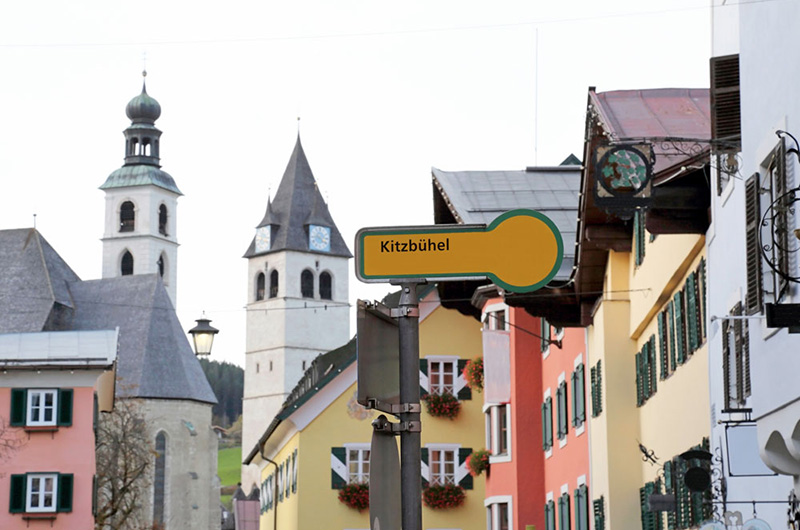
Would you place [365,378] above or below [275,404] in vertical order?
below

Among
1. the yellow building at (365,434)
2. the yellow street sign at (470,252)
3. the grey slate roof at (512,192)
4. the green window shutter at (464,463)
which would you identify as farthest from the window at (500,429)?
the yellow street sign at (470,252)

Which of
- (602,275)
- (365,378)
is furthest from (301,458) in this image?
(365,378)

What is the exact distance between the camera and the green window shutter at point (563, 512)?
2525 cm

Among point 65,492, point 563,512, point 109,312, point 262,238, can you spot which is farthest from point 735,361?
point 262,238

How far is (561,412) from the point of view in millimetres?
26203

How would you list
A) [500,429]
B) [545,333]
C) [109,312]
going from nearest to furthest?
[545,333]
[500,429]
[109,312]

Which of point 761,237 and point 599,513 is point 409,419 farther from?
point 599,513

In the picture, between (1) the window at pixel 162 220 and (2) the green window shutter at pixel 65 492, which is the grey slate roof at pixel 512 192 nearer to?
(2) the green window shutter at pixel 65 492

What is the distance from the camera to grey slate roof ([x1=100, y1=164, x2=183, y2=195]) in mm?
106000

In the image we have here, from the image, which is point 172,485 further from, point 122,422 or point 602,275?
point 602,275

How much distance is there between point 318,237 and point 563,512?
87946 millimetres

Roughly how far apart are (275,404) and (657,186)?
316 ft

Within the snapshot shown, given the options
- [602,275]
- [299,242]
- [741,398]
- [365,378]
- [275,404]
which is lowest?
[365,378]

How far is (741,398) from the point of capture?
11.7m
